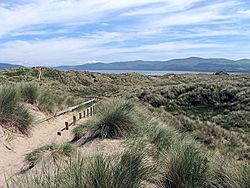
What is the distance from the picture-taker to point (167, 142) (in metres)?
9.16

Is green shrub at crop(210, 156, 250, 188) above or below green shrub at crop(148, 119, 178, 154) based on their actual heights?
above

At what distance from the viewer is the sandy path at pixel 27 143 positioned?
907 centimetres

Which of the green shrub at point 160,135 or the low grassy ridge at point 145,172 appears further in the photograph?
the green shrub at point 160,135

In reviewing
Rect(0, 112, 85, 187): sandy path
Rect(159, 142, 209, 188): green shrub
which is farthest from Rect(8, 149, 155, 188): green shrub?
Rect(0, 112, 85, 187): sandy path

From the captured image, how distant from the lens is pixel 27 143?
11.9 m

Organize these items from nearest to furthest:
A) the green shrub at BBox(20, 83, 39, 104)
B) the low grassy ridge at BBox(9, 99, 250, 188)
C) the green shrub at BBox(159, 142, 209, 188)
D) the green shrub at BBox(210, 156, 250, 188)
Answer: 1. the low grassy ridge at BBox(9, 99, 250, 188)
2. the green shrub at BBox(210, 156, 250, 188)
3. the green shrub at BBox(159, 142, 209, 188)
4. the green shrub at BBox(20, 83, 39, 104)

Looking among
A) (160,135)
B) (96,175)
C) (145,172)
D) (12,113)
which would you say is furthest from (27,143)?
(96,175)

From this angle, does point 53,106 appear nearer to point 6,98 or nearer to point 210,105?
point 6,98

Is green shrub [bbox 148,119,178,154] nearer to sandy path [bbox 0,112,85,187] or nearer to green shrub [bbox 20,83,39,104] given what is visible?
sandy path [bbox 0,112,85,187]

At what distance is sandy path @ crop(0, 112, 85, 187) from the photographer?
29.8 ft

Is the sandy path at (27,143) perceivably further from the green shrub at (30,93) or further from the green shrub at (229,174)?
the green shrub at (229,174)

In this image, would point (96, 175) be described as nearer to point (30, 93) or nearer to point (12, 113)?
point (12, 113)

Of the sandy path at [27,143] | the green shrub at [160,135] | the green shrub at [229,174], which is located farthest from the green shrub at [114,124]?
the green shrub at [229,174]

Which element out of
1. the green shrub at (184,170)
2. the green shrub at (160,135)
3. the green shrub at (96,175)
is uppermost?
the green shrub at (96,175)
